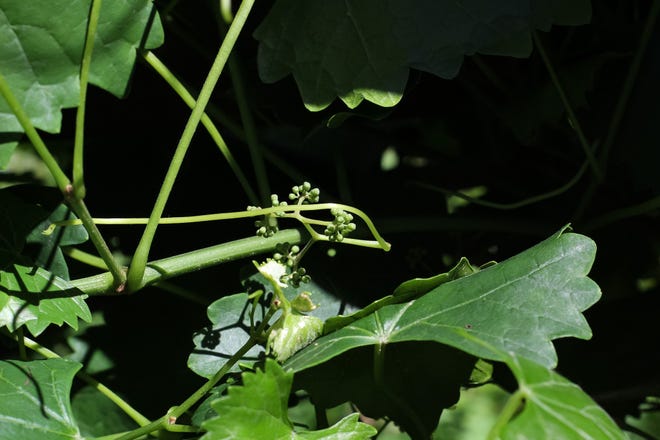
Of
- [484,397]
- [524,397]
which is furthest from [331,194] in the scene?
[484,397]

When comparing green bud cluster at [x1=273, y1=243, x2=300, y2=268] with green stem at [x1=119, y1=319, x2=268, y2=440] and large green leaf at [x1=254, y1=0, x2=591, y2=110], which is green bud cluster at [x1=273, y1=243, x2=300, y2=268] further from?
large green leaf at [x1=254, y1=0, x2=591, y2=110]

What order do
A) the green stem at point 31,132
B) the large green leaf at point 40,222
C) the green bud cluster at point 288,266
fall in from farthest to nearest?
the large green leaf at point 40,222 → the green bud cluster at point 288,266 → the green stem at point 31,132

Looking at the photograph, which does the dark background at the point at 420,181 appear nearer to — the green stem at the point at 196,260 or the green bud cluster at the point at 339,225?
the green stem at the point at 196,260

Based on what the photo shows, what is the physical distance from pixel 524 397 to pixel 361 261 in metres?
0.51

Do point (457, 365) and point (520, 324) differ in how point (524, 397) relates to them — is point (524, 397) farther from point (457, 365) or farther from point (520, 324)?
point (457, 365)

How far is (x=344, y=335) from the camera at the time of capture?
0.91 m

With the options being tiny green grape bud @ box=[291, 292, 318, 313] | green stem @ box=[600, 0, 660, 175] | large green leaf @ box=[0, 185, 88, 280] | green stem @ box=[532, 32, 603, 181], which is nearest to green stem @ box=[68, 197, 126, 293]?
→ large green leaf @ box=[0, 185, 88, 280]

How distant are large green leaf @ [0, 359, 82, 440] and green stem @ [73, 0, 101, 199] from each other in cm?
24

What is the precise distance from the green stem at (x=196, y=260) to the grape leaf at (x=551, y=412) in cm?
41

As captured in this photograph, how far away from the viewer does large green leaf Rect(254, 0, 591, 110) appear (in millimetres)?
1059

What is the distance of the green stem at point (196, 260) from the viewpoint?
98cm

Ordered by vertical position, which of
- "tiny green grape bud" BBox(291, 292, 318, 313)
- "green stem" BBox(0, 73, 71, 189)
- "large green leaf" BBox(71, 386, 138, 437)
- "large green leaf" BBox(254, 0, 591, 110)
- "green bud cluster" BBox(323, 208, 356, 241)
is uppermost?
"green stem" BBox(0, 73, 71, 189)

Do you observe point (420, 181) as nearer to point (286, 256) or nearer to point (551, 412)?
point (286, 256)

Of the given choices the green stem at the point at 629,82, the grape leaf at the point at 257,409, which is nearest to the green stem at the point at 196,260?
the grape leaf at the point at 257,409
